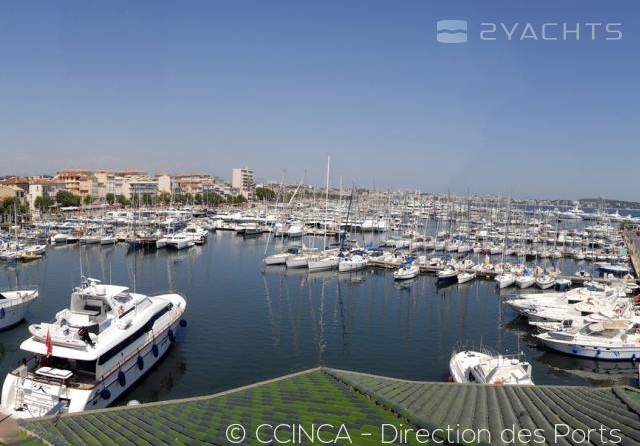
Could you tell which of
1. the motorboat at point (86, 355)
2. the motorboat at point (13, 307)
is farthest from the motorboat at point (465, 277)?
the motorboat at point (13, 307)

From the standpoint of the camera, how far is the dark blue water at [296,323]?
19.1 m

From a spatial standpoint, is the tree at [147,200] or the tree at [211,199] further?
the tree at [211,199]

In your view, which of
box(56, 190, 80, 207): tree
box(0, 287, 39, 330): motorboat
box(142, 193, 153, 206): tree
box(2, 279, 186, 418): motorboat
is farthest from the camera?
box(142, 193, 153, 206): tree

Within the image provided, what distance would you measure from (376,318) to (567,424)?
21203 millimetres

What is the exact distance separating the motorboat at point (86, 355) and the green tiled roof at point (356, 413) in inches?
259

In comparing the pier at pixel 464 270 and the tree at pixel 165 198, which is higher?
the tree at pixel 165 198

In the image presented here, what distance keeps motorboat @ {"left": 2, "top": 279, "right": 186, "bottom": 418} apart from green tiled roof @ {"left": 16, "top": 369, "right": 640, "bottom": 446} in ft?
21.6

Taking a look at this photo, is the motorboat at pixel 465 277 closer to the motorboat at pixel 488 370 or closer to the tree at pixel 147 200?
the motorboat at pixel 488 370

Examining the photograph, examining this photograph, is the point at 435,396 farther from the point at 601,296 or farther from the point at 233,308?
the point at 601,296

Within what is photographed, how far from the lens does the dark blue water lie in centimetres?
1907

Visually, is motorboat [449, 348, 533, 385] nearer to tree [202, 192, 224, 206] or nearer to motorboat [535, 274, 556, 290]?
motorboat [535, 274, 556, 290]

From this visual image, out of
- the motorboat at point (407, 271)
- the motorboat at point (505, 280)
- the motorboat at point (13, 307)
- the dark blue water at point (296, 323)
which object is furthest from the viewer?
the motorboat at point (407, 271)

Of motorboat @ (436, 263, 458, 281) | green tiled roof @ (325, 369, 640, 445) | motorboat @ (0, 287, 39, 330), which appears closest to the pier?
motorboat @ (436, 263, 458, 281)

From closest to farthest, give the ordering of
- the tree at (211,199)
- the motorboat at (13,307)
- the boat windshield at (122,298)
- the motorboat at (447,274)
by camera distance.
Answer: the boat windshield at (122,298)
the motorboat at (13,307)
the motorboat at (447,274)
the tree at (211,199)
